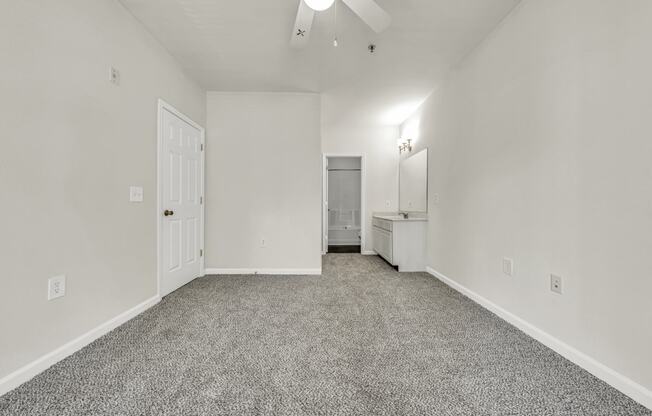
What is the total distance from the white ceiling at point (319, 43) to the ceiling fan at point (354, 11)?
0.26 m

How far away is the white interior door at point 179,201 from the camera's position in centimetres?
277

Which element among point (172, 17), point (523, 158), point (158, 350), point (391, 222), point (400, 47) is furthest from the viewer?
point (391, 222)

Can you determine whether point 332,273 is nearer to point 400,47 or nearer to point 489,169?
point 489,169

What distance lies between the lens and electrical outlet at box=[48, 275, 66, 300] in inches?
62.9

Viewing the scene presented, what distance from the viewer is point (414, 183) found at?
4.47 metres

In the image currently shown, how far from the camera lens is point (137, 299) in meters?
2.37

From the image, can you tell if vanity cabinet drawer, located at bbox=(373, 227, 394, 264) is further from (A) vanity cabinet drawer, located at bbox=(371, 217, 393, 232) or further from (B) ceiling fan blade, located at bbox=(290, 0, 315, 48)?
(B) ceiling fan blade, located at bbox=(290, 0, 315, 48)

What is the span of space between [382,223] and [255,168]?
2.16 metres

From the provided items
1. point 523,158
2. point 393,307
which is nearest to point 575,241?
point 523,158

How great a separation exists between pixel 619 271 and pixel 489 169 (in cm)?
124

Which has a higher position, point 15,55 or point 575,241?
point 15,55

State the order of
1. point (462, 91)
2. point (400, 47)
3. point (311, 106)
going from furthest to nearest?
point (311, 106)
point (462, 91)
point (400, 47)

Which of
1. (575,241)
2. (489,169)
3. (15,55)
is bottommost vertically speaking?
(575,241)

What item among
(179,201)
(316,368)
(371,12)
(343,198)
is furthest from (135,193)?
(343,198)
